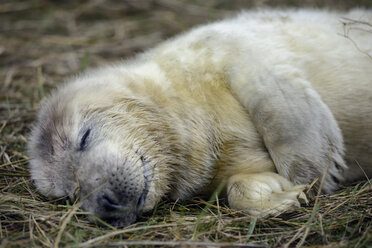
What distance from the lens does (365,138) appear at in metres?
3.05

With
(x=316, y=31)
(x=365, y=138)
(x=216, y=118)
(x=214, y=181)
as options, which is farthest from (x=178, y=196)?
(x=316, y=31)

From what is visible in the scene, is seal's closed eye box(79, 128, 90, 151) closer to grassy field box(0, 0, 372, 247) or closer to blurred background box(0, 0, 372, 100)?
grassy field box(0, 0, 372, 247)

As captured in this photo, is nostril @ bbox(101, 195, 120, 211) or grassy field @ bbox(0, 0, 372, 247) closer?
grassy field @ bbox(0, 0, 372, 247)

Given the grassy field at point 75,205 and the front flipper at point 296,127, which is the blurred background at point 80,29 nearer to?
the grassy field at point 75,205

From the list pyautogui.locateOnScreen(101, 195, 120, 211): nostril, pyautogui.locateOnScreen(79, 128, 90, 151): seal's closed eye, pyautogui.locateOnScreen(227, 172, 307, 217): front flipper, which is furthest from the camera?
pyautogui.locateOnScreen(79, 128, 90, 151): seal's closed eye

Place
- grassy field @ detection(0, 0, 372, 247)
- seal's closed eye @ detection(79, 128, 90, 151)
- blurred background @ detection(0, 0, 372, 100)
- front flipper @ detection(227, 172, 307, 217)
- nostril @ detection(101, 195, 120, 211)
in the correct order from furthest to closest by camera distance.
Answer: blurred background @ detection(0, 0, 372, 100) < seal's closed eye @ detection(79, 128, 90, 151) < front flipper @ detection(227, 172, 307, 217) < nostril @ detection(101, 195, 120, 211) < grassy field @ detection(0, 0, 372, 247)

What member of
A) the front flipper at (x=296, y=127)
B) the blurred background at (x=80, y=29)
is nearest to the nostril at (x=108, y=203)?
the front flipper at (x=296, y=127)

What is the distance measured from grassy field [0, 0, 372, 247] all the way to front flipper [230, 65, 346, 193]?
0.20m

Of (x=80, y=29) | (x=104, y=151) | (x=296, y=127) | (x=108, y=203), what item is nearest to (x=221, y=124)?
(x=296, y=127)

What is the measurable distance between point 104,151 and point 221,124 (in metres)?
0.87

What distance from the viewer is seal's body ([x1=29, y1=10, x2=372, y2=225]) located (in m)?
2.77

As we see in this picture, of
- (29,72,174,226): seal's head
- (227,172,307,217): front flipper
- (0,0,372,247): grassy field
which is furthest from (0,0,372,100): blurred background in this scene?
(227,172,307,217): front flipper

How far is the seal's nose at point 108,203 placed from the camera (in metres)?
2.56

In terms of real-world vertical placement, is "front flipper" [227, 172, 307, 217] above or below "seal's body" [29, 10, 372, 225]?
below
